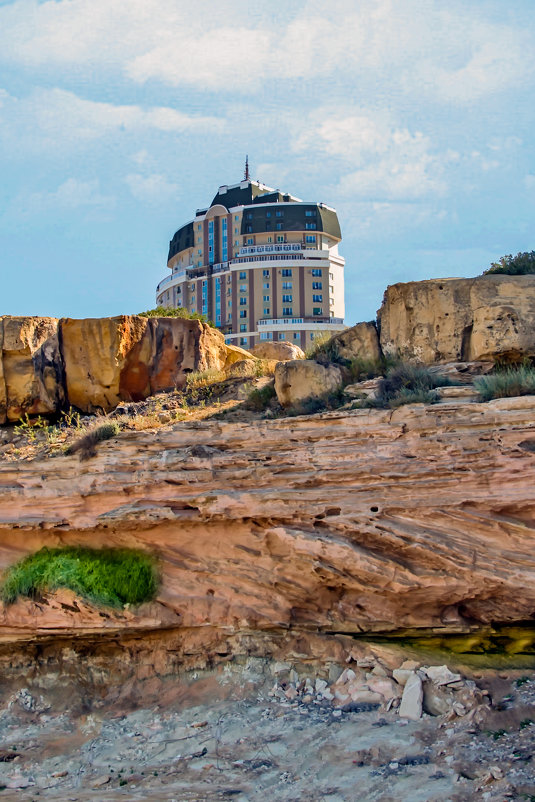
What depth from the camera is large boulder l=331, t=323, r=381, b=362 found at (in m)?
13.6

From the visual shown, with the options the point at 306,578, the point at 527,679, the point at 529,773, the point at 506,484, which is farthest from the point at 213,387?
the point at 529,773

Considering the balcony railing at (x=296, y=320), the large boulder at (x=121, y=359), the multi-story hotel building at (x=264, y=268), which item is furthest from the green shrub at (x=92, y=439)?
the balcony railing at (x=296, y=320)

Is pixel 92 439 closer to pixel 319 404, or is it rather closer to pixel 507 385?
pixel 319 404

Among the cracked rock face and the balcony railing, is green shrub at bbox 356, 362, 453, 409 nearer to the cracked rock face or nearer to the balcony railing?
the cracked rock face

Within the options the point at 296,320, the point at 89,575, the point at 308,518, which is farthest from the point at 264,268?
the point at 308,518

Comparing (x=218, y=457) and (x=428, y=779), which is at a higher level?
(x=218, y=457)

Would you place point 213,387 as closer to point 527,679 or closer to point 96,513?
point 96,513

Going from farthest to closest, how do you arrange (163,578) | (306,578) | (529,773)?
(163,578), (306,578), (529,773)

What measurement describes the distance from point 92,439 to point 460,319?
609cm

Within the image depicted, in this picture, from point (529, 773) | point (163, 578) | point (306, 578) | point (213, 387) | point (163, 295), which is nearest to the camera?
point (529, 773)

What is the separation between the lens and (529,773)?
26.5 feet

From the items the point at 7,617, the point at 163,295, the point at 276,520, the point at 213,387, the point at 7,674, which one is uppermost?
the point at 163,295

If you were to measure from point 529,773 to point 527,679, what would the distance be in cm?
173

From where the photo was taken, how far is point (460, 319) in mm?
12578
